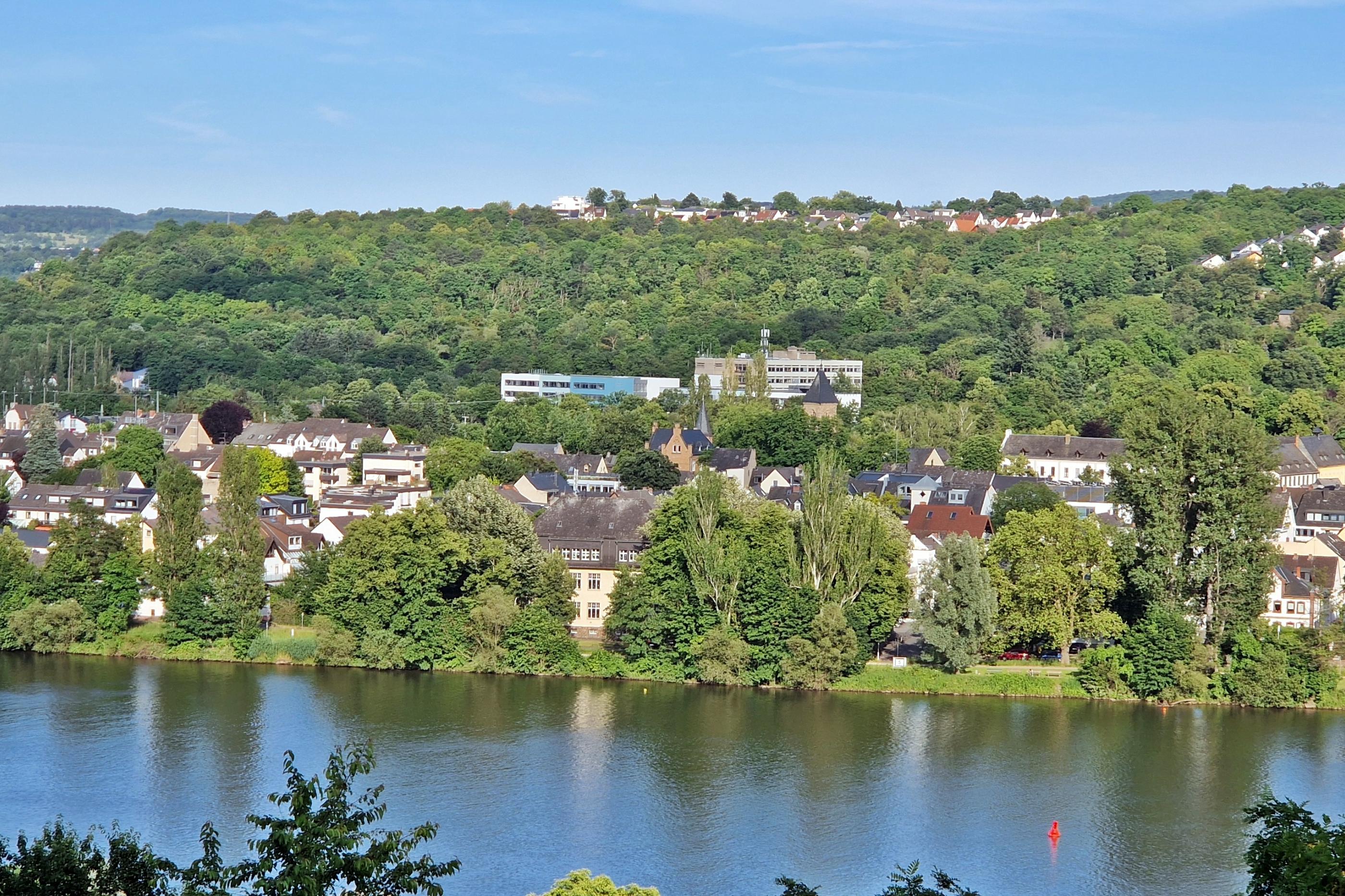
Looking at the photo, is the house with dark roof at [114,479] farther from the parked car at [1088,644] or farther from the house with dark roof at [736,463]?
the parked car at [1088,644]

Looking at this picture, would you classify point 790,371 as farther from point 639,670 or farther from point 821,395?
point 639,670

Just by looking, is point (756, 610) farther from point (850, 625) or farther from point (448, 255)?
point (448, 255)

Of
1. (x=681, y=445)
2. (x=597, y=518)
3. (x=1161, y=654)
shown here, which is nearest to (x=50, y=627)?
(x=597, y=518)

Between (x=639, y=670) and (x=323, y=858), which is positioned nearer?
(x=323, y=858)

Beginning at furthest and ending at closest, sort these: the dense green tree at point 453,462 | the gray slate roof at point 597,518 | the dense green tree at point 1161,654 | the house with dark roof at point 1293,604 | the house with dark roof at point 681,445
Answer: the house with dark roof at point 681,445, the dense green tree at point 453,462, the gray slate roof at point 597,518, the house with dark roof at point 1293,604, the dense green tree at point 1161,654

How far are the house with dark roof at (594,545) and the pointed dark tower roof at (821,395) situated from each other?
94.5ft

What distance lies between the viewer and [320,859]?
35.8 feet

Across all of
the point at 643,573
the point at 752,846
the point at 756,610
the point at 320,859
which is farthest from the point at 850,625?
the point at 320,859

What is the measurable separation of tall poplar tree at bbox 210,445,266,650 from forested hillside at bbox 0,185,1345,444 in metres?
26.1

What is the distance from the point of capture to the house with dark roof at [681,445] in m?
53.5

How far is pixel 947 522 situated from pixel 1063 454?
16.0m

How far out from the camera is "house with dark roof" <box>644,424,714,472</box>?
176 ft

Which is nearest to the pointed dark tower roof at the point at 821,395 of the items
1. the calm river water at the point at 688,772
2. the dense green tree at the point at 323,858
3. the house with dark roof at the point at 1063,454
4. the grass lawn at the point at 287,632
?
the house with dark roof at the point at 1063,454

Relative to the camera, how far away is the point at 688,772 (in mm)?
24500
